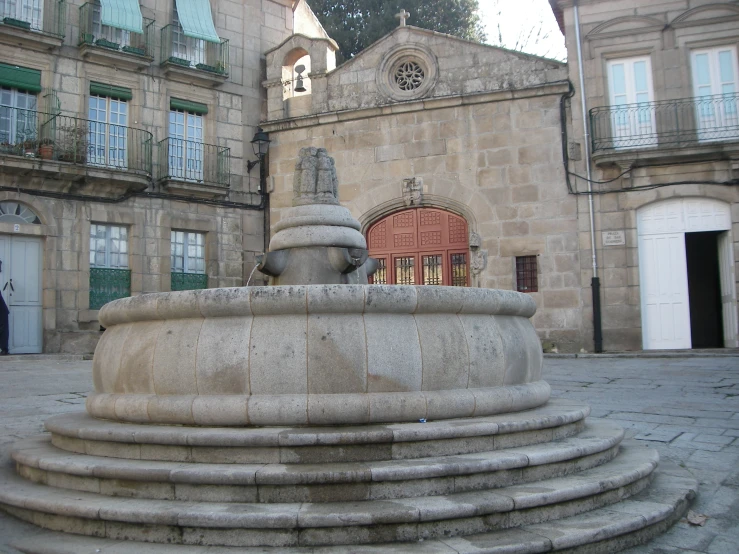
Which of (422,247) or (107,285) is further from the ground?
(422,247)

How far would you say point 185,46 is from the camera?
17.4 m

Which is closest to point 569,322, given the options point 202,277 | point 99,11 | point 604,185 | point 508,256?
point 508,256

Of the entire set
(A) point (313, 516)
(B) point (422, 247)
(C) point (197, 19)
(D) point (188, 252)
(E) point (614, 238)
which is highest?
(C) point (197, 19)

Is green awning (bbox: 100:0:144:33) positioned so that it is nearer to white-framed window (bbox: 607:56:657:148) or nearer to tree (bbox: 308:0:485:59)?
tree (bbox: 308:0:485:59)

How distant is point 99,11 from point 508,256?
35.0ft

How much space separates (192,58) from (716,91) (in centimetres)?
1196

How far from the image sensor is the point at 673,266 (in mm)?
14453

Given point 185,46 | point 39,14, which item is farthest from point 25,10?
point 185,46

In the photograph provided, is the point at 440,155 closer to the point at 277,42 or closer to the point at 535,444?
the point at 277,42

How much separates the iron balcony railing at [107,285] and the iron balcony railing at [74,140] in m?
2.32

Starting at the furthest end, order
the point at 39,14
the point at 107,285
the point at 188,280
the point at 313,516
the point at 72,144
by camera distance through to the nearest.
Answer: the point at 188,280 → the point at 107,285 → the point at 39,14 → the point at 72,144 → the point at 313,516

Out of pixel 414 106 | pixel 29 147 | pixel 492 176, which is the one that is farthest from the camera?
pixel 414 106

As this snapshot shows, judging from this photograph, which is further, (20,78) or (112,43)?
(112,43)

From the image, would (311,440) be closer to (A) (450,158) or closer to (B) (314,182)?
(B) (314,182)
